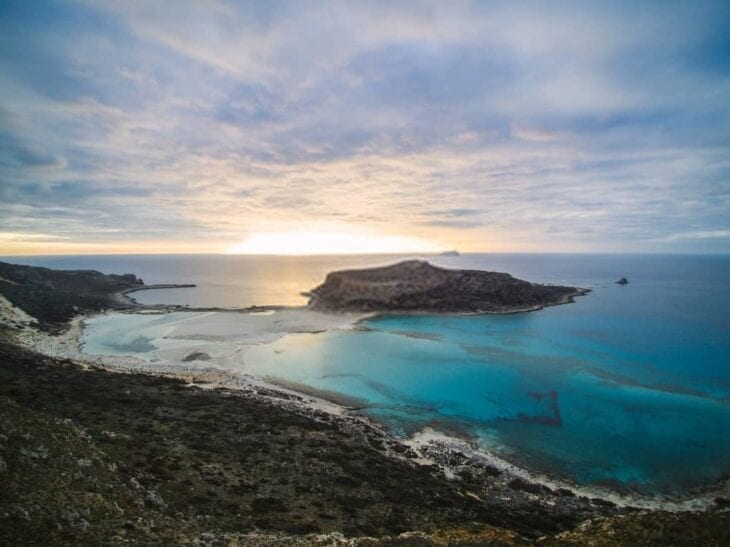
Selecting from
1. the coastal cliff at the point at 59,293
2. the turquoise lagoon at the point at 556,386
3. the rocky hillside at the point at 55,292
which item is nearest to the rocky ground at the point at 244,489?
the turquoise lagoon at the point at 556,386

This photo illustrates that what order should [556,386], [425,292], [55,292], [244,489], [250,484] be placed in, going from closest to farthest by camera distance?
[244,489], [250,484], [556,386], [55,292], [425,292]

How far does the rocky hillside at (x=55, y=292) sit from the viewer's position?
6562 centimetres

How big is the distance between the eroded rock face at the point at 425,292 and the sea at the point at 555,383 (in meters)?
6.85

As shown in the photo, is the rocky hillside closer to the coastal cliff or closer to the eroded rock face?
the coastal cliff

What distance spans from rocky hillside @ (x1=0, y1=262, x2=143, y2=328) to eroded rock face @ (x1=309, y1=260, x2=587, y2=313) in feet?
152

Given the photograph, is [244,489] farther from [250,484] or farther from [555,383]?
[555,383]

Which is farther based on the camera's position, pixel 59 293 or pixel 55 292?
pixel 55 292

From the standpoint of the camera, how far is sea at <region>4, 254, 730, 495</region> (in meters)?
27.2

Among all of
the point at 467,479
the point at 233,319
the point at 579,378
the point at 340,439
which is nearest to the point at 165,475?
the point at 340,439

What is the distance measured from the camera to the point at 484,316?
276 feet

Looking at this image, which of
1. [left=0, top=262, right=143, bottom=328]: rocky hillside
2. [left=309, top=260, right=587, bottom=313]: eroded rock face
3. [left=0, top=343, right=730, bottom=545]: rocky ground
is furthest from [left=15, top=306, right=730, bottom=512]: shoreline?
[left=309, top=260, right=587, bottom=313]: eroded rock face

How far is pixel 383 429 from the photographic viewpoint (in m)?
31.0

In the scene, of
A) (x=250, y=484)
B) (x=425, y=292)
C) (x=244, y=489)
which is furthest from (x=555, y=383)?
(x=425, y=292)

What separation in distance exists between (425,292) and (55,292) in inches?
3186
